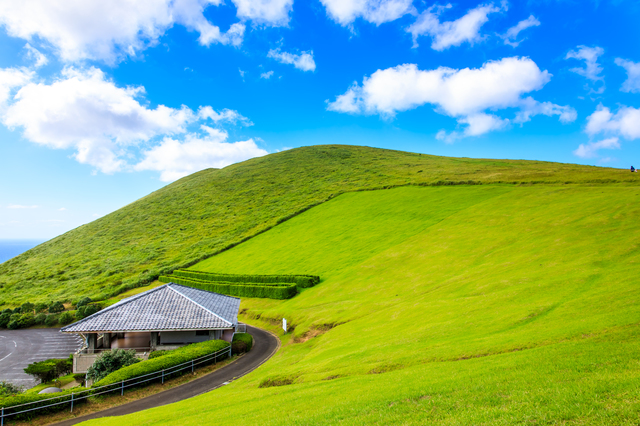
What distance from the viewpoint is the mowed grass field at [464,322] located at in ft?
32.1

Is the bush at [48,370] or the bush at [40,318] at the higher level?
the bush at [40,318]

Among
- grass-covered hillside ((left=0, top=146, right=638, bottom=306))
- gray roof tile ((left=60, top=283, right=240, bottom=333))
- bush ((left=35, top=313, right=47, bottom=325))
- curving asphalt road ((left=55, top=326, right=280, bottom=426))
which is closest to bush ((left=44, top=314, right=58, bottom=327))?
bush ((left=35, top=313, right=47, bottom=325))

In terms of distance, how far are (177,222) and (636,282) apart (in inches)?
3945

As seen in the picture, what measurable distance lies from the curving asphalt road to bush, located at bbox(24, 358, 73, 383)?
1358 centimetres

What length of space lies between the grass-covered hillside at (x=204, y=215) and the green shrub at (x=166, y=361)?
44735 millimetres

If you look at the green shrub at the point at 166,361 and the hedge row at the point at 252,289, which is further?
the hedge row at the point at 252,289

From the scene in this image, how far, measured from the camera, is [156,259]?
3068 inches

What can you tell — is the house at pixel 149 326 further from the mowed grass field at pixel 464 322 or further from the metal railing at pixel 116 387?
the mowed grass field at pixel 464 322

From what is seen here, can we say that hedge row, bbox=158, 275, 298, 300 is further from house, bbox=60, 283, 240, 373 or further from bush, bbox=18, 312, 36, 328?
bush, bbox=18, 312, 36, 328

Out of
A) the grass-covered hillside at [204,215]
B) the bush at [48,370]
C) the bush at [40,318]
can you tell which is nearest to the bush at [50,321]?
the bush at [40,318]

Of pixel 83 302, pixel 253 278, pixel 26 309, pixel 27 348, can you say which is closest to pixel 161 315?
pixel 253 278

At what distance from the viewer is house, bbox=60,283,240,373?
1163 inches

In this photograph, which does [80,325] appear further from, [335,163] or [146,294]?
[335,163]

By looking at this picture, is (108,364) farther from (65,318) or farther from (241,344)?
(65,318)
